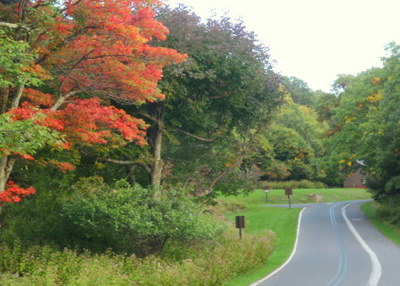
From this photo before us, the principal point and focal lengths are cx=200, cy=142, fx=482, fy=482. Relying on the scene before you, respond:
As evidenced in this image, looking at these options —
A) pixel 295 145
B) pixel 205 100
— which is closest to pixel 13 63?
pixel 205 100

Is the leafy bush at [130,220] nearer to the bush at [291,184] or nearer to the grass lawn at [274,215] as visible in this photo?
the grass lawn at [274,215]

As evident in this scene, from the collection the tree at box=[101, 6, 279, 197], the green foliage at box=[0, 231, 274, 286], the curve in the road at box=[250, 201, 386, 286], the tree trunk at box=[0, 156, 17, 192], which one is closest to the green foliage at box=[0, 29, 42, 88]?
the tree trunk at box=[0, 156, 17, 192]

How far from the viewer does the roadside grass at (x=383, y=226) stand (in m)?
28.4

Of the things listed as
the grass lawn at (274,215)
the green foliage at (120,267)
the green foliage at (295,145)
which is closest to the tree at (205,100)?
the grass lawn at (274,215)

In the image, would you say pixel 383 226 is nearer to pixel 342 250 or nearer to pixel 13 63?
pixel 342 250

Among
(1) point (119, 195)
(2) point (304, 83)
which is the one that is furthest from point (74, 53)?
(2) point (304, 83)

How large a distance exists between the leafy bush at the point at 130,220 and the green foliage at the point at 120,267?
80cm

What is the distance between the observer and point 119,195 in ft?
50.2

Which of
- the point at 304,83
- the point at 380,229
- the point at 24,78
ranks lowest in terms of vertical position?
the point at 380,229

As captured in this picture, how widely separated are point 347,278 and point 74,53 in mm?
11044

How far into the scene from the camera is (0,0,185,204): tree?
12664 mm

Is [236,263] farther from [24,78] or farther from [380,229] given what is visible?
[380,229]

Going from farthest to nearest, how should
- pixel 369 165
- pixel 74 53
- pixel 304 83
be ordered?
pixel 304 83, pixel 369 165, pixel 74 53

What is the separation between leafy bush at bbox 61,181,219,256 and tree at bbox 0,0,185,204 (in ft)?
7.11
